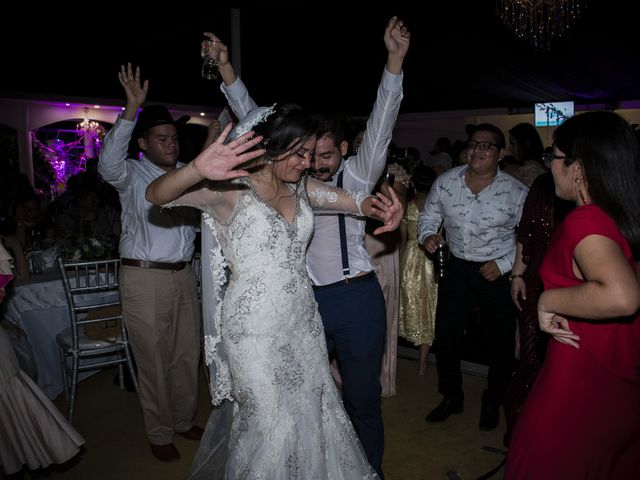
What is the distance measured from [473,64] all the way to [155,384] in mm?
10144

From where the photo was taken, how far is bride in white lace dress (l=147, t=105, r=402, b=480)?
2127 millimetres

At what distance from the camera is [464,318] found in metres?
3.68

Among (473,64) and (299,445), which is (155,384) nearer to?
Answer: (299,445)

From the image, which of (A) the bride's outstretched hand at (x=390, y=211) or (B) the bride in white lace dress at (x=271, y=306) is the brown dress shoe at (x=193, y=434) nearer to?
(B) the bride in white lace dress at (x=271, y=306)

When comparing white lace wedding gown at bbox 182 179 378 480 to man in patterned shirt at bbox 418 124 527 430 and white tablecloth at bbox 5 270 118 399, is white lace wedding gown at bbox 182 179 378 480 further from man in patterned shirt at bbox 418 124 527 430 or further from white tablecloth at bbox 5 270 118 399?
white tablecloth at bbox 5 270 118 399

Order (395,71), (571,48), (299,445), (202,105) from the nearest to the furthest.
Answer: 1. (299,445)
2. (395,71)
3. (571,48)
4. (202,105)

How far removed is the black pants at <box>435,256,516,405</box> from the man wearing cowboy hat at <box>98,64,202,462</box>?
1604mm

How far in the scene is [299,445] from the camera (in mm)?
2191

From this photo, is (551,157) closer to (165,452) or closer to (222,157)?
(222,157)

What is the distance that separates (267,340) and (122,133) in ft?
4.75

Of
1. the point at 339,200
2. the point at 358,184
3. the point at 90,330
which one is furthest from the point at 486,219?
the point at 90,330

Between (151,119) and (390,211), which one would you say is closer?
(390,211)

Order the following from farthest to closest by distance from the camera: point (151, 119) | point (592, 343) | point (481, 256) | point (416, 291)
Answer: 1. point (416, 291)
2. point (481, 256)
3. point (151, 119)
4. point (592, 343)

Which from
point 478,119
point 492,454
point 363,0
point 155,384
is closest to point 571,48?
point 363,0
